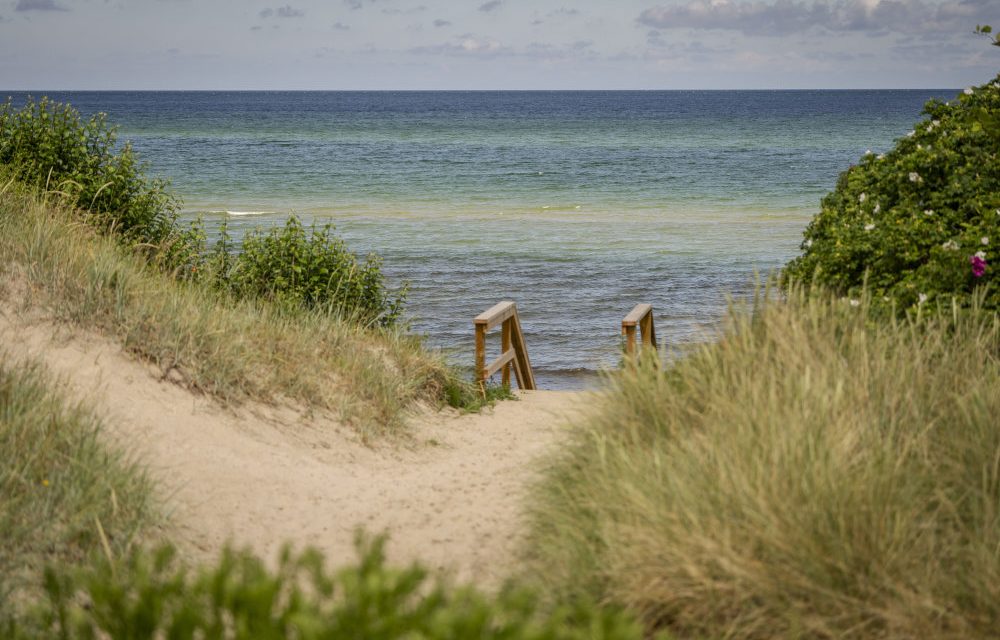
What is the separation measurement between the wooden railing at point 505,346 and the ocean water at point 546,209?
1.95ft

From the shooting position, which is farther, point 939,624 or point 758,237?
point 758,237

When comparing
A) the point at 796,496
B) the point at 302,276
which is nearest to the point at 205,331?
the point at 302,276

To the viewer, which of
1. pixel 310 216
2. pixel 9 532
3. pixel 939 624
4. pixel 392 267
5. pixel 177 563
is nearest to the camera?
pixel 939 624

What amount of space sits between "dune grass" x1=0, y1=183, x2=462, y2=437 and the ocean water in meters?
2.36

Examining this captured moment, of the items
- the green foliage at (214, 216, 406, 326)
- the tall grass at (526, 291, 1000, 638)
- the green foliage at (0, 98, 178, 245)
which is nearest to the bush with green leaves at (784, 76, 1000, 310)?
the tall grass at (526, 291, 1000, 638)

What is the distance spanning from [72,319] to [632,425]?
4.24 m

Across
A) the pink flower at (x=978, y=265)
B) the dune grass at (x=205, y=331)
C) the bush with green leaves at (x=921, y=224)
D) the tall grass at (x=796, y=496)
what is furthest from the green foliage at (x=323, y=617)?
the dune grass at (x=205, y=331)

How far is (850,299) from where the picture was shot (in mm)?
6652

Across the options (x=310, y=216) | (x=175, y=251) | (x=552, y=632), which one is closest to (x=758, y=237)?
(x=310, y=216)

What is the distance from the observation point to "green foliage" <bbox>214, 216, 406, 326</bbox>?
991 cm

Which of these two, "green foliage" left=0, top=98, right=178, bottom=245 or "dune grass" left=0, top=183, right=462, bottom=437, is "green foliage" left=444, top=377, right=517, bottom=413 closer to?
"dune grass" left=0, top=183, right=462, bottom=437

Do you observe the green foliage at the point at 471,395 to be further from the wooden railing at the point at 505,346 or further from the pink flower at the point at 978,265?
the pink flower at the point at 978,265

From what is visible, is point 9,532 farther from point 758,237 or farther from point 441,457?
point 758,237

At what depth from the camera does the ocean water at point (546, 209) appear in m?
17.0
